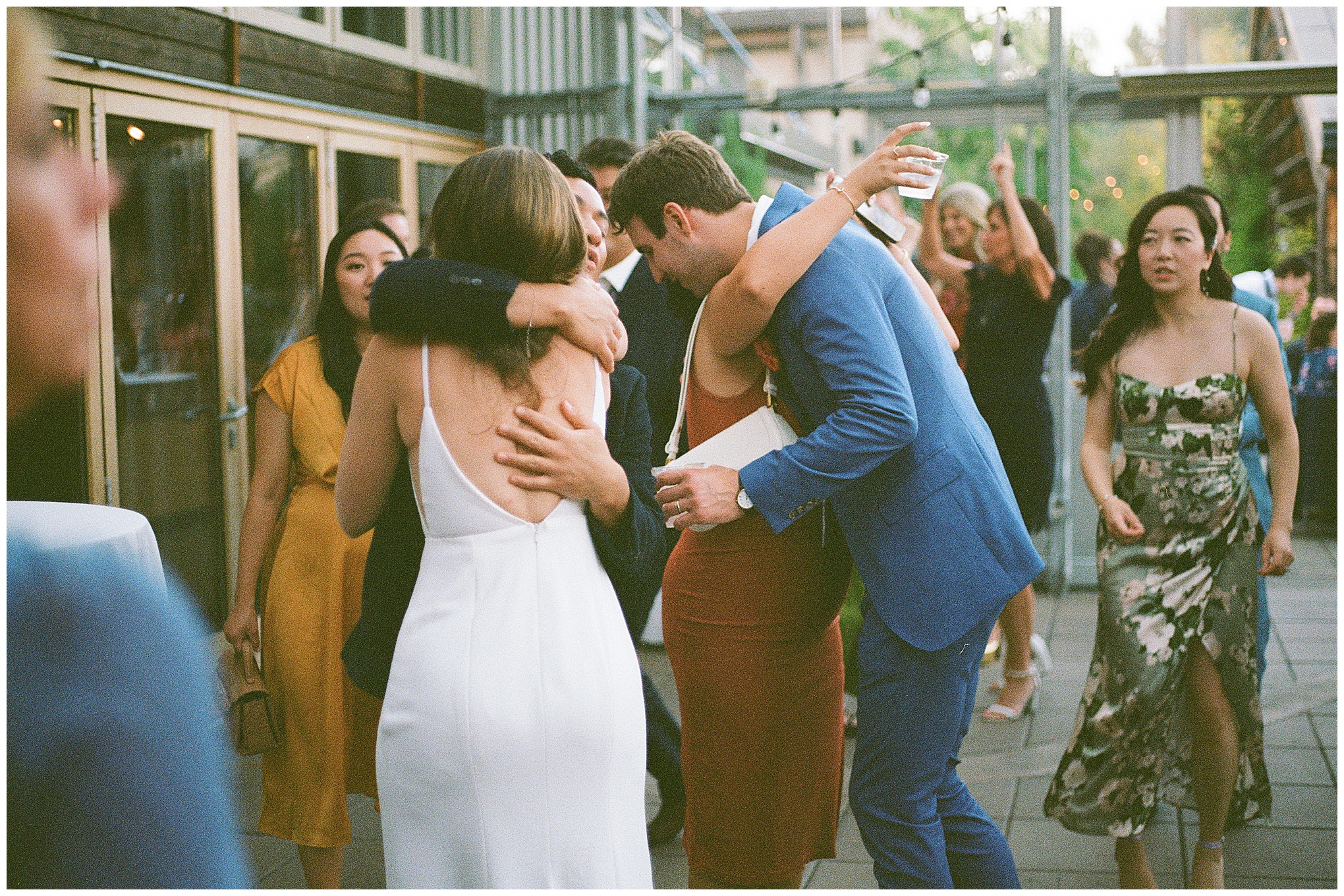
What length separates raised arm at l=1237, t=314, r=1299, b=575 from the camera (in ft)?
10.9

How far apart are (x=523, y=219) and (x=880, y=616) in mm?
1170

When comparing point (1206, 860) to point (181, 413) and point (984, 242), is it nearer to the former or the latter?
point (984, 242)

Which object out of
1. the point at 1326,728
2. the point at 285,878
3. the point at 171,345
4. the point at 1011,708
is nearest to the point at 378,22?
the point at 171,345

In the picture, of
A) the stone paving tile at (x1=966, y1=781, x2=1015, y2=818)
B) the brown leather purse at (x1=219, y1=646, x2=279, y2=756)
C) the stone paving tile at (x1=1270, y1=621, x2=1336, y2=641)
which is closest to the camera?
the brown leather purse at (x1=219, y1=646, x2=279, y2=756)

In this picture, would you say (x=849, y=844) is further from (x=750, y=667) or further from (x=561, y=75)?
(x=561, y=75)

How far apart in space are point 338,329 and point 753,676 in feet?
4.80

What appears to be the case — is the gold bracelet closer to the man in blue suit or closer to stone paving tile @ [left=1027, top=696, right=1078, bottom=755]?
the man in blue suit

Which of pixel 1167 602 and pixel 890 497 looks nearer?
pixel 890 497

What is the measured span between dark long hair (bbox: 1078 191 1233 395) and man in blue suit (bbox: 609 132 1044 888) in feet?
3.80

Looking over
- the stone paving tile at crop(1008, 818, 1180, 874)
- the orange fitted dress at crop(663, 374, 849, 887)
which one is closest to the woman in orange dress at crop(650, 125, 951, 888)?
the orange fitted dress at crop(663, 374, 849, 887)

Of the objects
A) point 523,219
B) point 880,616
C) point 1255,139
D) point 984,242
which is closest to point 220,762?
point 523,219

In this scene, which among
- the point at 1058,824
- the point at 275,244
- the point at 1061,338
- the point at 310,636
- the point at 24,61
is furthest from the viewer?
the point at 1061,338

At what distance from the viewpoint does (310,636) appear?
3.09m

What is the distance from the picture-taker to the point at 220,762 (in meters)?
0.74
